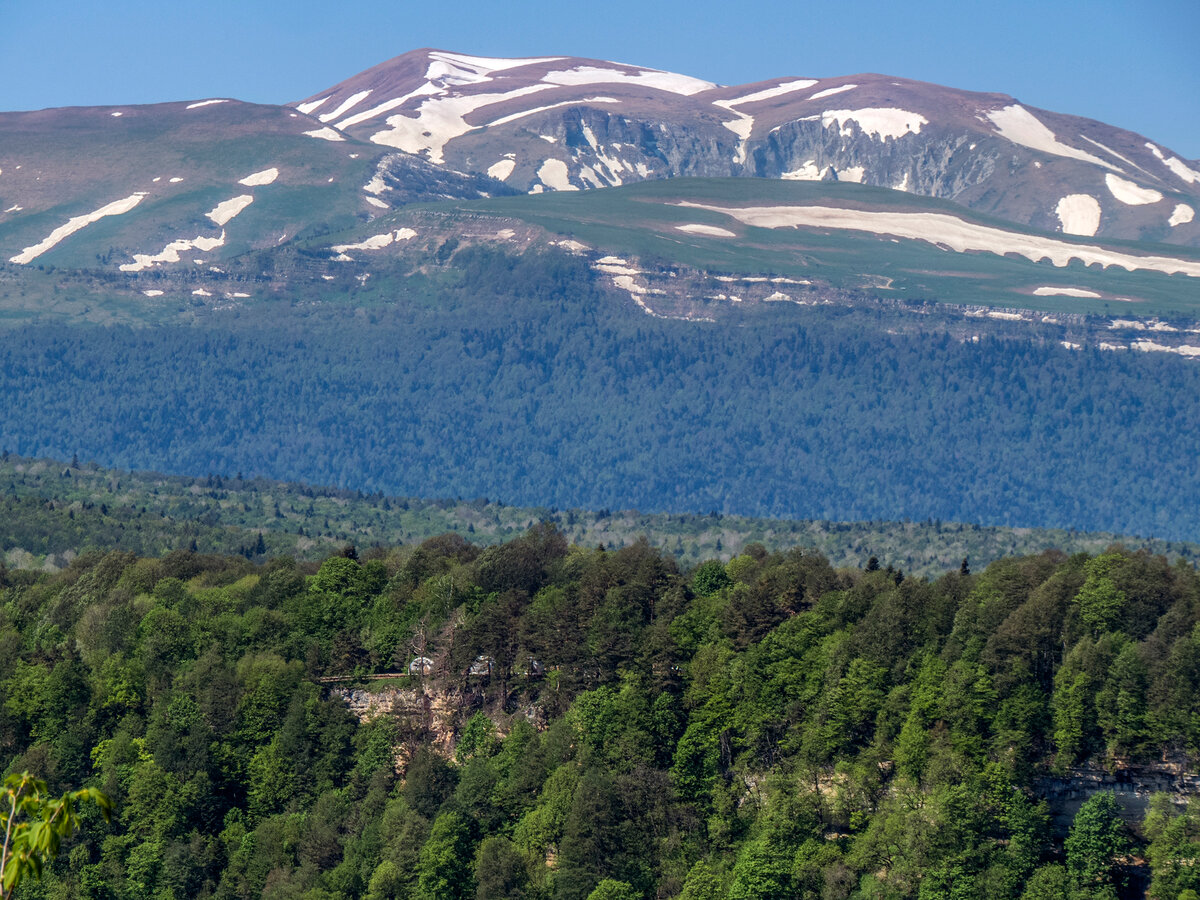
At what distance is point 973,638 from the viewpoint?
370 ft

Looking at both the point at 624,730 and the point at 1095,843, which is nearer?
the point at 1095,843

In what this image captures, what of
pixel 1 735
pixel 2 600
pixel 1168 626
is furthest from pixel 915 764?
pixel 2 600

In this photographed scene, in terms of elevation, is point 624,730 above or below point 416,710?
above

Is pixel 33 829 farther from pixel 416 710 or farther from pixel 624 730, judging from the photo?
pixel 416 710

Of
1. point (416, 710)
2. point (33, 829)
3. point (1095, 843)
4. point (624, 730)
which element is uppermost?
point (33, 829)

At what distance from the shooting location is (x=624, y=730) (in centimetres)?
11819

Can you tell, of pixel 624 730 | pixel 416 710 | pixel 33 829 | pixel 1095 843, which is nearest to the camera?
pixel 33 829

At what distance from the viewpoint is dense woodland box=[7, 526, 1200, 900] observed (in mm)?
101125

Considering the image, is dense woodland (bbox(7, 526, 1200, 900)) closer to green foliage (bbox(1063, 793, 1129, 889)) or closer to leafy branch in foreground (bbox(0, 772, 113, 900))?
green foliage (bbox(1063, 793, 1129, 889))

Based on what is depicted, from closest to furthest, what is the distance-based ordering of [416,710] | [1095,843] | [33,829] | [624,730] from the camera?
[33,829] < [1095,843] < [624,730] < [416,710]

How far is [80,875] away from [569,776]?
97.5 ft

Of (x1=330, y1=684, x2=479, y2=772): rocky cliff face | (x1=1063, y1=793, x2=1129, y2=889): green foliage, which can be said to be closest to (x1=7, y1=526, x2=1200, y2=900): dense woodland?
(x1=1063, y1=793, x2=1129, y2=889): green foliage

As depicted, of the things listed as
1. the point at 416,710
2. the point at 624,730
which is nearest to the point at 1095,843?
the point at 624,730

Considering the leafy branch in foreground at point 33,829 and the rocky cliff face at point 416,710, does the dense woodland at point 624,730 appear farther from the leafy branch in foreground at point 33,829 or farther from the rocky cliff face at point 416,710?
the leafy branch in foreground at point 33,829
